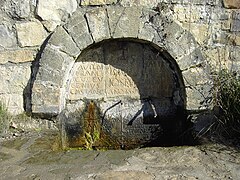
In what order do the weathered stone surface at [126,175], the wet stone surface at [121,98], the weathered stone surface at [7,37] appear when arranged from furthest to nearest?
the wet stone surface at [121,98]
the weathered stone surface at [7,37]
the weathered stone surface at [126,175]

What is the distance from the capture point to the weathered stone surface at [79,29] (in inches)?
136

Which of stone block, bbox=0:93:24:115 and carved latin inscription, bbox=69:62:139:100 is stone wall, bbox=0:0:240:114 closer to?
stone block, bbox=0:93:24:115

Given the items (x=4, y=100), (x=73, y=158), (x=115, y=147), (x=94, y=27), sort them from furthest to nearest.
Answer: (x=115, y=147), (x=4, y=100), (x=94, y=27), (x=73, y=158)

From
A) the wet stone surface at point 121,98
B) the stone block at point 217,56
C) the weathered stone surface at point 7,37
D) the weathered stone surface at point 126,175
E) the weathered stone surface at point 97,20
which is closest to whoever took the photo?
the weathered stone surface at point 126,175

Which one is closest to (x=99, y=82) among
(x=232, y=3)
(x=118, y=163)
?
(x=118, y=163)

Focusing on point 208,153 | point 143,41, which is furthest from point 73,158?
point 143,41

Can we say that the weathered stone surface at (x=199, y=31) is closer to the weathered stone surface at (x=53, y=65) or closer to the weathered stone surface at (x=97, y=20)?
the weathered stone surface at (x=97, y=20)

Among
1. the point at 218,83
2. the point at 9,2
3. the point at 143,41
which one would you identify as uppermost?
the point at 9,2

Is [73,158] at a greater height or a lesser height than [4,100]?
lesser

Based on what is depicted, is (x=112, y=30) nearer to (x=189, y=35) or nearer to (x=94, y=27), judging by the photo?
(x=94, y=27)

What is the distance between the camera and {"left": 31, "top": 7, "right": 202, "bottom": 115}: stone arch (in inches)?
136

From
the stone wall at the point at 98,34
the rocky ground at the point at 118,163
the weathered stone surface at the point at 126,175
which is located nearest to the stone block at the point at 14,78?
the stone wall at the point at 98,34

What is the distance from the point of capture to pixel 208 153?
9.90ft

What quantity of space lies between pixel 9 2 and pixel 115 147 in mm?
1912
